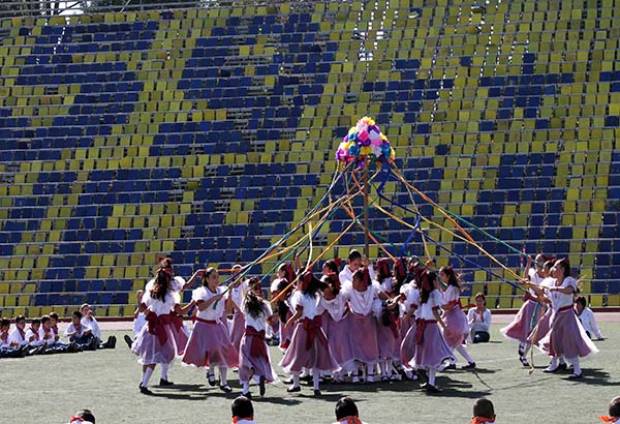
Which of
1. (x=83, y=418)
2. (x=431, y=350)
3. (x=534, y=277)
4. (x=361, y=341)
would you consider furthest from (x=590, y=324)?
(x=83, y=418)

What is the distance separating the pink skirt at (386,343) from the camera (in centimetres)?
1998

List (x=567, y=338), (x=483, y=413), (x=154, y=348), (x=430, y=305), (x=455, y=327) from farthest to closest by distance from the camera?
1. (x=455, y=327)
2. (x=154, y=348)
3. (x=567, y=338)
4. (x=430, y=305)
5. (x=483, y=413)

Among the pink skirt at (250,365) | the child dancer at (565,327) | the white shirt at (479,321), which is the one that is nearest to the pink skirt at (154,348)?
the pink skirt at (250,365)

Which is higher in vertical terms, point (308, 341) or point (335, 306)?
point (335, 306)

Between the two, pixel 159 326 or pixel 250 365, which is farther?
pixel 159 326

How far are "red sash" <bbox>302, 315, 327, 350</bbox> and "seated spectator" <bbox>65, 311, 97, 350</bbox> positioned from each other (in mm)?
9930

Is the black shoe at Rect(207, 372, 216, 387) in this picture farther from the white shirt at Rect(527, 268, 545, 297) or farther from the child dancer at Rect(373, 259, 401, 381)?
the white shirt at Rect(527, 268, 545, 297)

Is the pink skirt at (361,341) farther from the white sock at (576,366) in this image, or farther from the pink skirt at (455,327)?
the white sock at (576,366)

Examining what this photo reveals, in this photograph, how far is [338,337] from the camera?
774 inches

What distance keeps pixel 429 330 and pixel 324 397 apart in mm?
1648

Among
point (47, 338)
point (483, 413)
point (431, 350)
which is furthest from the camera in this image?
point (47, 338)

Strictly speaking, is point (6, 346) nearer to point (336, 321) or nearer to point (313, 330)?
point (336, 321)

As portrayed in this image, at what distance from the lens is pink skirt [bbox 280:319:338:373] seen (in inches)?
734

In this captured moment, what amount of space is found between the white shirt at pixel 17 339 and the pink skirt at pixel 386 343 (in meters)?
9.62
